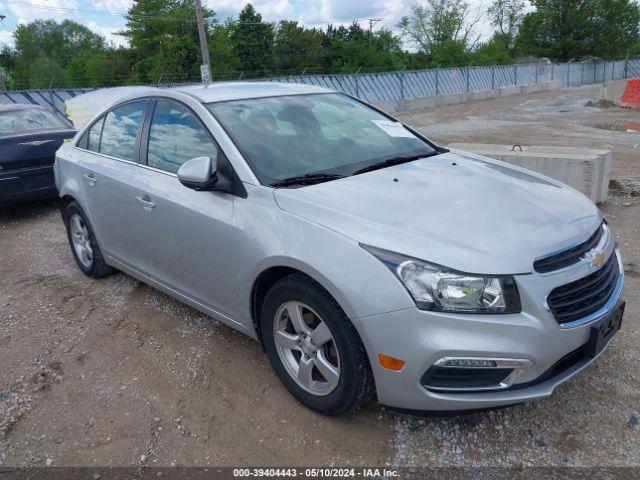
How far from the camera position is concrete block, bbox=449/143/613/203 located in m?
6.07

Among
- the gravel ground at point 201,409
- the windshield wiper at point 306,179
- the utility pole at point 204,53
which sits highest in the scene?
the utility pole at point 204,53

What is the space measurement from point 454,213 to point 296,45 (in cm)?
6608

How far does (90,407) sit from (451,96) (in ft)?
94.4

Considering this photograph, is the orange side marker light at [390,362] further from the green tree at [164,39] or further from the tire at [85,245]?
the green tree at [164,39]

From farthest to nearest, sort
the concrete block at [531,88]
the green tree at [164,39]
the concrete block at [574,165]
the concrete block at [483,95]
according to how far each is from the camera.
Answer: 1. the green tree at [164,39]
2. the concrete block at [531,88]
3. the concrete block at [483,95]
4. the concrete block at [574,165]

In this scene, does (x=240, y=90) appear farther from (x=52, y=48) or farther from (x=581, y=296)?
(x=52, y=48)

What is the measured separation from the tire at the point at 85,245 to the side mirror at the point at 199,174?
6.41ft

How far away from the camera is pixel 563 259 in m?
2.47

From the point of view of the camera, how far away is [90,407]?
314cm

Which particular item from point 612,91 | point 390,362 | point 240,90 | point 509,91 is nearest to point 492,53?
point 509,91

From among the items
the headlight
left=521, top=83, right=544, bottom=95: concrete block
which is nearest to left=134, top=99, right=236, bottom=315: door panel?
the headlight

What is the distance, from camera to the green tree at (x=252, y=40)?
2314 inches

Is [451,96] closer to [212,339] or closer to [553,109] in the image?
[553,109]

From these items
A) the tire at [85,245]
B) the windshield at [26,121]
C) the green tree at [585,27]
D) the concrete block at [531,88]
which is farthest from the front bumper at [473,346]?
the green tree at [585,27]
